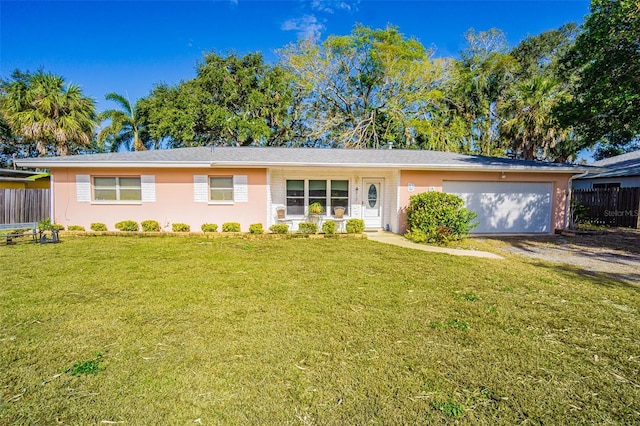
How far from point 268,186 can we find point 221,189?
172 cm

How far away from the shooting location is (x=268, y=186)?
1112 cm

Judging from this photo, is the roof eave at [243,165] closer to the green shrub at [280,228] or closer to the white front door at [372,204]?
the white front door at [372,204]

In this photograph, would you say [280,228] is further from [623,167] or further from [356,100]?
[623,167]

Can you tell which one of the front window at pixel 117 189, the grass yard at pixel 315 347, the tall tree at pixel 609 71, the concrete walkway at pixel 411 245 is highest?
the tall tree at pixel 609 71

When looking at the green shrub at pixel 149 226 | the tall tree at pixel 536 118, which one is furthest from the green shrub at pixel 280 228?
the tall tree at pixel 536 118

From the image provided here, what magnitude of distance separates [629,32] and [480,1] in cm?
1167

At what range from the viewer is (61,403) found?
2.30m

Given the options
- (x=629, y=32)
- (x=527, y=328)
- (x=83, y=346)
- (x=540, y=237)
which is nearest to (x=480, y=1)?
(x=629, y=32)

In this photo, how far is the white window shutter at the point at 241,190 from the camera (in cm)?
1100

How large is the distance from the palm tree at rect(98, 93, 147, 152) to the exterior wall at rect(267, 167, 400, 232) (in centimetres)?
1554

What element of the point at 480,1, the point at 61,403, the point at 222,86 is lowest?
the point at 61,403

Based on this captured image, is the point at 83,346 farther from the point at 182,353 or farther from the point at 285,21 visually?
the point at 285,21

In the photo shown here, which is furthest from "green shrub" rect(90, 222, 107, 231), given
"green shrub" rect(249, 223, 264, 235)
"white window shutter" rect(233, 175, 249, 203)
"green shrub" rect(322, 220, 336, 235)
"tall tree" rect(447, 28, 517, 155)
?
"tall tree" rect(447, 28, 517, 155)

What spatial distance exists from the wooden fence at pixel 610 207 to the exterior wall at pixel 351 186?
8.03 m
